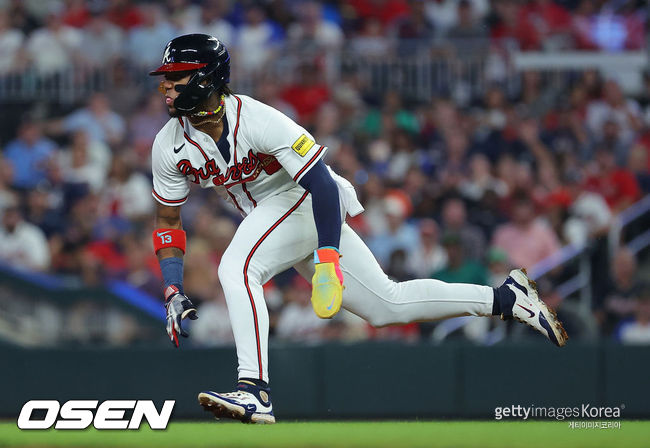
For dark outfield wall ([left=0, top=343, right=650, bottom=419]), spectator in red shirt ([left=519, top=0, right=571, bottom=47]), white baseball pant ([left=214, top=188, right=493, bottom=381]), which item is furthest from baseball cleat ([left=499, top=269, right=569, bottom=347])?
spectator in red shirt ([left=519, top=0, right=571, bottom=47])

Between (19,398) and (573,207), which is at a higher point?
(573,207)

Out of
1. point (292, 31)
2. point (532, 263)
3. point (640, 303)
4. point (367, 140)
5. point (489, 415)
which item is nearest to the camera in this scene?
point (489, 415)

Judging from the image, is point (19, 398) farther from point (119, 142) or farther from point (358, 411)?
point (119, 142)

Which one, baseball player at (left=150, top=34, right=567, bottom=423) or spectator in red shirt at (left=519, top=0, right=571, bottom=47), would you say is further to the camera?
spectator in red shirt at (left=519, top=0, right=571, bottom=47)

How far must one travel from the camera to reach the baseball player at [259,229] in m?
5.36

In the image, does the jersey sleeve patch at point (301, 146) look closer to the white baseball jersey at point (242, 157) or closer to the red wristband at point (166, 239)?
the white baseball jersey at point (242, 157)

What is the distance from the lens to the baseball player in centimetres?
536

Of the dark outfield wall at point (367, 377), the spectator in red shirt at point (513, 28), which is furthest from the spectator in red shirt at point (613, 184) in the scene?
the spectator in red shirt at point (513, 28)

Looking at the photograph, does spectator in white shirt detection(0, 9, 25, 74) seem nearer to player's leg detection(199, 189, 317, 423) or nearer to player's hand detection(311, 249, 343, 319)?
player's leg detection(199, 189, 317, 423)

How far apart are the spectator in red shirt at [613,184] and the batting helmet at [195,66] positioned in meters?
5.80

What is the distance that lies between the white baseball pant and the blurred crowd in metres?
3.35

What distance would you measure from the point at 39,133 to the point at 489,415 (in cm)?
595

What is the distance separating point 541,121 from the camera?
11906mm

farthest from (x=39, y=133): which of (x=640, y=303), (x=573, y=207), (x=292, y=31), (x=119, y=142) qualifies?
(x=640, y=303)
